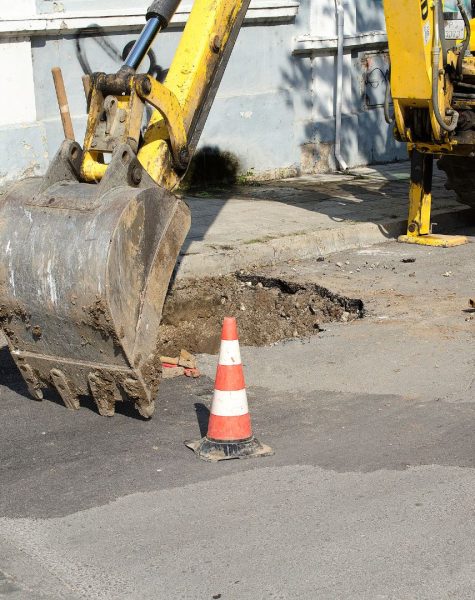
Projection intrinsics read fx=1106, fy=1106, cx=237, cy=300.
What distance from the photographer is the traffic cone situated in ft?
17.4

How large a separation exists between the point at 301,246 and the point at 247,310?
1.65 meters

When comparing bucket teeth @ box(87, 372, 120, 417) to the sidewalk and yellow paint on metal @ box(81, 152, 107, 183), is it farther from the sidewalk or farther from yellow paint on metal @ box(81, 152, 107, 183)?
the sidewalk

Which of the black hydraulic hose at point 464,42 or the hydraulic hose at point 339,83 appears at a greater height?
the black hydraulic hose at point 464,42

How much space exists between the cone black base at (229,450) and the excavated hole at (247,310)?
1932 mm

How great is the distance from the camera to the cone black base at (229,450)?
529 centimetres

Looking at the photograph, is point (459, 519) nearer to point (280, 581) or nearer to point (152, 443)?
point (280, 581)

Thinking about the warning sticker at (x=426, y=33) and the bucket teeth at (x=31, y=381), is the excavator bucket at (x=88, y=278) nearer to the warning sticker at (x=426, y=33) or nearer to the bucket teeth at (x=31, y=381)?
the bucket teeth at (x=31, y=381)

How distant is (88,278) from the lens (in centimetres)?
541

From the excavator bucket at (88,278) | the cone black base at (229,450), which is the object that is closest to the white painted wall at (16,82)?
the excavator bucket at (88,278)

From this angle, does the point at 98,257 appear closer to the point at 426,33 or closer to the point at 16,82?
the point at 426,33

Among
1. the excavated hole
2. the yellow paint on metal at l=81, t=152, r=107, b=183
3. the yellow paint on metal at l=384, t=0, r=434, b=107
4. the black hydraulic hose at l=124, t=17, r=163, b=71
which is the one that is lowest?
the excavated hole

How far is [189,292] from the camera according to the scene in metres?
8.38

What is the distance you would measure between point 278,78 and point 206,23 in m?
6.60

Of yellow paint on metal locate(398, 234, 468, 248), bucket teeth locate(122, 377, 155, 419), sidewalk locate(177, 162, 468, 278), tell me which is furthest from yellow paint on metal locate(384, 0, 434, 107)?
bucket teeth locate(122, 377, 155, 419)
